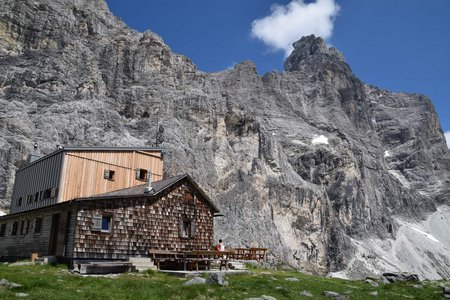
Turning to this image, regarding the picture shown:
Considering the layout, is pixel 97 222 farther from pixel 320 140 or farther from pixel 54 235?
pixel 320 140

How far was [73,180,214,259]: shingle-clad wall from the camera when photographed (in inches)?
1061

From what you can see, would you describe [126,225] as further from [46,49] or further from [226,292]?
[46,49]

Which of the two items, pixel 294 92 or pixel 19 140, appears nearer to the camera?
pixel 19 140

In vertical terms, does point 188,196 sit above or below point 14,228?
above

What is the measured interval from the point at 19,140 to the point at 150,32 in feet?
166

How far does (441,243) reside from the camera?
157 metres

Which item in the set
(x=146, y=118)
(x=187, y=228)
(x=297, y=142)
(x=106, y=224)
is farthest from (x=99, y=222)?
(x=297, y=142)

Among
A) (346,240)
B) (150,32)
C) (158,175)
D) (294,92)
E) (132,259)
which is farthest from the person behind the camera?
(294,92)

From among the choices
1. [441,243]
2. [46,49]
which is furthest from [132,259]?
[441,243]

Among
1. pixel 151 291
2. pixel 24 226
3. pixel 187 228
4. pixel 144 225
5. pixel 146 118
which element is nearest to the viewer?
pixel 151 291

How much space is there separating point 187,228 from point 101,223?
7.42m

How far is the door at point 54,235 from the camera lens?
28589mm

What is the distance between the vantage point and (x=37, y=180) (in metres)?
38.6

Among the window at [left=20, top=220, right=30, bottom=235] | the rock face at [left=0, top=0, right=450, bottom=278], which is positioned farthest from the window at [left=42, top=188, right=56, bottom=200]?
the rock face at [left=0, top=0, right=450, bottom=278]
